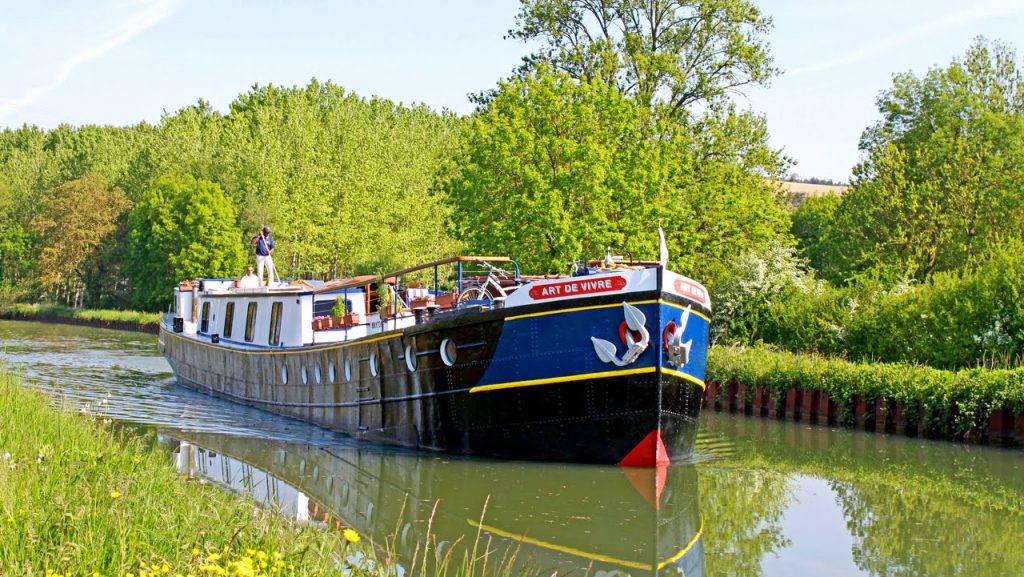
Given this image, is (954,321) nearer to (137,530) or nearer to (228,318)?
(228,318)

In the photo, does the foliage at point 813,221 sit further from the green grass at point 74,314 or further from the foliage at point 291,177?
the green grass at point 74,314

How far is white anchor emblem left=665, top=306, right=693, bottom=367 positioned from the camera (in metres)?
18.2

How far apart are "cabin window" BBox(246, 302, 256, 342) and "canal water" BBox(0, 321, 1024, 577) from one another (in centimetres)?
339

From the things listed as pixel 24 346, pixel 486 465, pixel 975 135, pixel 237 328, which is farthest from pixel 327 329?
pixel 975 135

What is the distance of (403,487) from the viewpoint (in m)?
17.6

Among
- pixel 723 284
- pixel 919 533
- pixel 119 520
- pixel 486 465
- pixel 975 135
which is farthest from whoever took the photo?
pixel 975 135

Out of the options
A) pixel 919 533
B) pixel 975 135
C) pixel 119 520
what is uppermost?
pixel 975 135

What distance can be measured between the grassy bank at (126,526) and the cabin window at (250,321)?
15366mm

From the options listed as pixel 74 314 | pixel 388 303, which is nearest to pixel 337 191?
pixel 74 314

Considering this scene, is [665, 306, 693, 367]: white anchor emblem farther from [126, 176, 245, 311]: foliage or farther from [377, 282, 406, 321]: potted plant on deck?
[126, 176, 245, 311]: foliage

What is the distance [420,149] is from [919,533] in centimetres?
6401

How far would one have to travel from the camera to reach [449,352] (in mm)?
19641

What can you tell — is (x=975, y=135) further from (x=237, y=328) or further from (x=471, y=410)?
(x=471, y=410)

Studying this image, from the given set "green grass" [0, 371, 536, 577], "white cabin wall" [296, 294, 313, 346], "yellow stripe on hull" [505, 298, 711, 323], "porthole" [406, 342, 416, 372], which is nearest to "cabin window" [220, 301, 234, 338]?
"white cabin wall" [296, 294, 313, 346]
